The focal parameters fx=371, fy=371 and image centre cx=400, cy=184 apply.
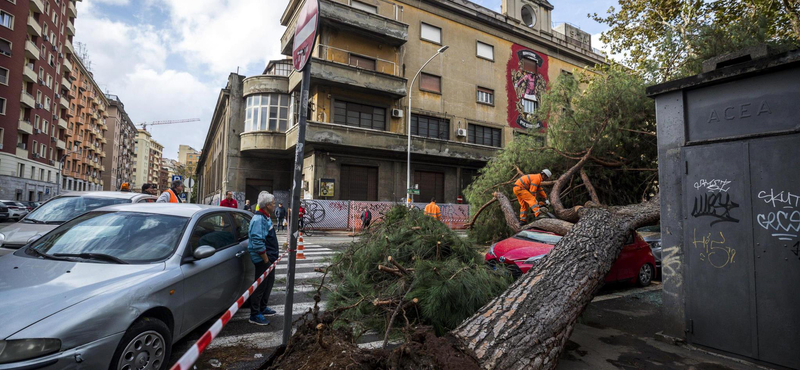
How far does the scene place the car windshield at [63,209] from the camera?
249 inches

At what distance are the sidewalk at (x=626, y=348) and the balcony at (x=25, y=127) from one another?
49.3 m

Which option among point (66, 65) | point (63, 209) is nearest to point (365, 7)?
point (63, 209)

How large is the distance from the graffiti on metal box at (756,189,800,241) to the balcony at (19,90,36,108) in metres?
50.5

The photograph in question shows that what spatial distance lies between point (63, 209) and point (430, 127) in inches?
816

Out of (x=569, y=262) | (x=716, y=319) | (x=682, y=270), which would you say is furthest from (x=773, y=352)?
(x=569, y=262)

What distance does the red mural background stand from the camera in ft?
95.1

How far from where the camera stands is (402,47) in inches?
960

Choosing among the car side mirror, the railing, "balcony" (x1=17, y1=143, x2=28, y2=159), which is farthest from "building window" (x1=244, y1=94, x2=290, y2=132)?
"balcony" (x1=17, y1=143, x2=28, y2=159)

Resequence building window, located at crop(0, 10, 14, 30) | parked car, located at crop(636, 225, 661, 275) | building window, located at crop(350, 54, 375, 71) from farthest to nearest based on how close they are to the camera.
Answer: building window, located at crop(0, 10, 14, 30) → building window, located at crop(350, 54, 375, 71) → parked car, located at crop(636, 225, 661, 275)

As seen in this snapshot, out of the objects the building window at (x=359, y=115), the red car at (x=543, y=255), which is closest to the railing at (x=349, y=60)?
the building window at (x=359, y=115)

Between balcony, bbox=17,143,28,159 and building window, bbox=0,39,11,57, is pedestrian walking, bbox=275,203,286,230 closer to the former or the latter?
building window, bbox=0,39,11,57

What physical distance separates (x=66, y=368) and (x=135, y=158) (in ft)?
430

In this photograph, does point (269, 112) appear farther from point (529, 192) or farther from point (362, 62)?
point (529, 192)

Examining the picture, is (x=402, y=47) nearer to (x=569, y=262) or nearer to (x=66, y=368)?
(x=569, y=262)
